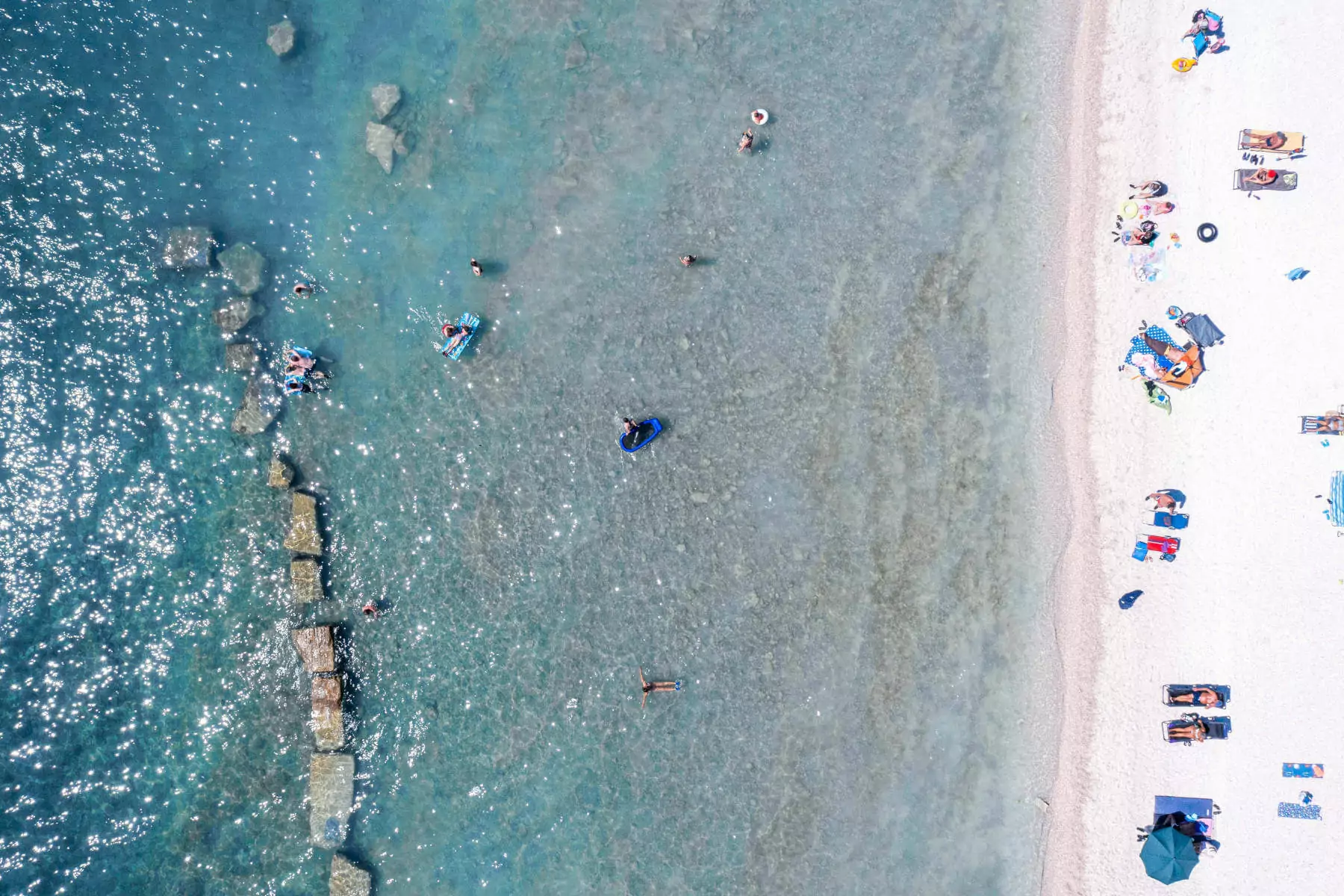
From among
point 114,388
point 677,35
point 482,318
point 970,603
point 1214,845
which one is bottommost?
point 1214,845

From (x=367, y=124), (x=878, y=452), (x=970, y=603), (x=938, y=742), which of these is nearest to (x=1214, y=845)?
(x=938, y=742)

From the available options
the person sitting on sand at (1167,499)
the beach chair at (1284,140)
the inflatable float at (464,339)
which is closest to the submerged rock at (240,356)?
the inflatable float at (464,339)

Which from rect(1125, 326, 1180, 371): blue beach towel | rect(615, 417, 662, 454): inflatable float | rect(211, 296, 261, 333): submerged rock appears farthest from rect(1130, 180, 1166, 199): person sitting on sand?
rect(211, 296, 261, 333): submerged rock

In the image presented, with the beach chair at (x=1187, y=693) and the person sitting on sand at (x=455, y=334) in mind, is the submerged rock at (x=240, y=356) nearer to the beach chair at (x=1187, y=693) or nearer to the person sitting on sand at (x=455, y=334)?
the person sitting on sand at (x=455, y=334)

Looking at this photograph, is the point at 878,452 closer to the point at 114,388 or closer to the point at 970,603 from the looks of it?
the point at 970,603

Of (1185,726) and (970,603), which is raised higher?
(970,603)

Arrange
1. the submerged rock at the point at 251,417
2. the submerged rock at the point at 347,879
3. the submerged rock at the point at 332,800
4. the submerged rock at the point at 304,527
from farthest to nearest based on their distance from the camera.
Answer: the submerged rock at the point at 251,417
the submerged rock at the point at 304,527
the submerged rock at the point at 332,800
the submerged rock at the point at 347,879

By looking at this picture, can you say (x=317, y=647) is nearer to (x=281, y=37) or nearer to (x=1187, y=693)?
(x=281, y=37)
